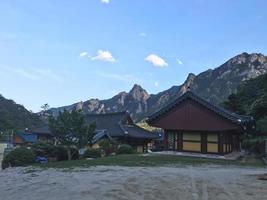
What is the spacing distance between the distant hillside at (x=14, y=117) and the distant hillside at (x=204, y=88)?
8.94 m

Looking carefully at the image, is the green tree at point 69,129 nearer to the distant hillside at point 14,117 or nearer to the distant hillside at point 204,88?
the distant hillside at point 204,88

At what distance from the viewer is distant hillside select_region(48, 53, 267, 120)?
328 ft

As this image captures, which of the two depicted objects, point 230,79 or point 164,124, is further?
point 230,79

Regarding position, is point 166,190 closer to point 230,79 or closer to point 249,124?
point 249,124

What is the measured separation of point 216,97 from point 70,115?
7247 centimetres

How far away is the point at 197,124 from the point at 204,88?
7689 cm

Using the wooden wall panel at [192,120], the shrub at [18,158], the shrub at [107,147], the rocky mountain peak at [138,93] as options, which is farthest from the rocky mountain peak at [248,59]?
the shrub at [18,158]

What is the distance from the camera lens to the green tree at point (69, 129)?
3109 centimetres

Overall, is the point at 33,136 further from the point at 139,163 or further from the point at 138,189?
the point at 138,189

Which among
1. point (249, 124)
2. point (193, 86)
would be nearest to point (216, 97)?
point (193, 86)

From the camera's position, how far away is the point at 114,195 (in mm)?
11289


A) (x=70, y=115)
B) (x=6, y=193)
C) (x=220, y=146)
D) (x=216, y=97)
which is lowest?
(x=6, y=193)

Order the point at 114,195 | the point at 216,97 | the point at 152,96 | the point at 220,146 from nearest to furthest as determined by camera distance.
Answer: the point at 114,195, the point at 220,146, the point at 216,97, the point at 152,96

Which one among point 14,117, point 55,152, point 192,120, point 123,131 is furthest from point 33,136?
point 14,117
